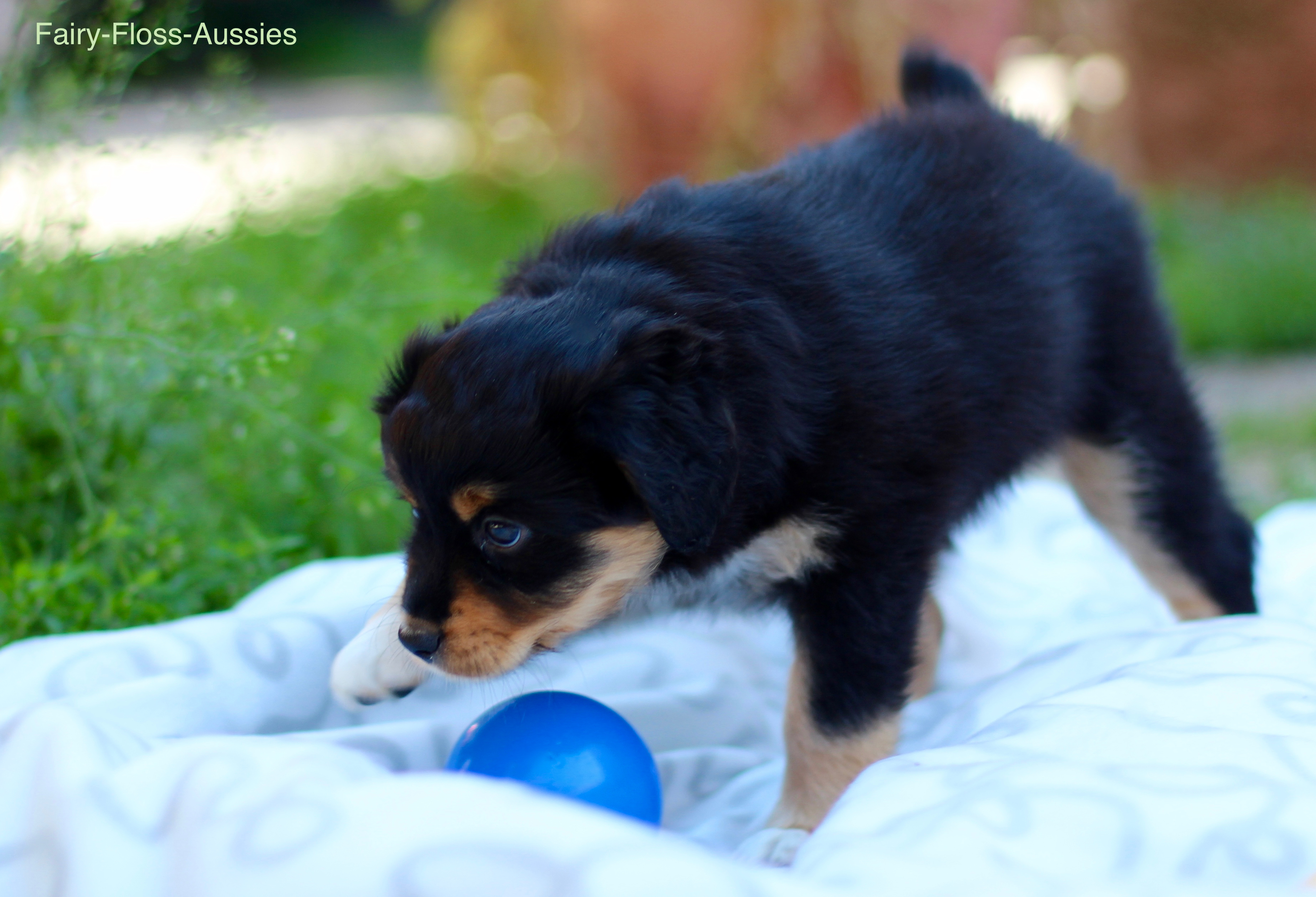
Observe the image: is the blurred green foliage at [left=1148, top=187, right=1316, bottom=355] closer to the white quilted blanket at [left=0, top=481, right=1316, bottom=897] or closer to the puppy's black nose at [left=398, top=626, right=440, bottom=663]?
the white quilted blanket at [left=0, top=481, right=1316, bottom=897]

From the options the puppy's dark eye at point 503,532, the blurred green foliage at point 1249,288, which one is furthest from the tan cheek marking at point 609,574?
the blurred green foliage at point 1249,288

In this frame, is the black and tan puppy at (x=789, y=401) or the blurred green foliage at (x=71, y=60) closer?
the black and tan puppy at (x=789, y=401)

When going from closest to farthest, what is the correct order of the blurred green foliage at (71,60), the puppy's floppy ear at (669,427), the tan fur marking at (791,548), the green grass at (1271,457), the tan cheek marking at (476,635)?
the puppy's floppy ear at (669,427) < the tan cheek marking at (476,635) < the tan fur marking at (791,548) < the blurred green foliage at (71,60) < the green grass at (1271,457)

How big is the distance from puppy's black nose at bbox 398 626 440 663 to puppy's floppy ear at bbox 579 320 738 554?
423 mm

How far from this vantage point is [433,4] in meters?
22.7

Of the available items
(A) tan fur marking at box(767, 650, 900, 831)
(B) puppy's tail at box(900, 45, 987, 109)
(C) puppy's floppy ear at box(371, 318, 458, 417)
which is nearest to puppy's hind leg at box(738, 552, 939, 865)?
(A) tan fur marking at box(767, 650, 900, 831)

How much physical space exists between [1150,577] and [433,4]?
22.3m

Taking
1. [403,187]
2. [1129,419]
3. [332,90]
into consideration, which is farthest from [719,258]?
[332,90]

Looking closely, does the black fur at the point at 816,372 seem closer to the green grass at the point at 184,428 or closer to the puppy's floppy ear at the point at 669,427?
the puppy's floppy ear at the point at 669,427

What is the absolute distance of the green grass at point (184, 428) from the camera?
9.54 ft

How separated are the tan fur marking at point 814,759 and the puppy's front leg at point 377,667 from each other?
0.73m

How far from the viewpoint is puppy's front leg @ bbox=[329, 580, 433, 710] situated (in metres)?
2.34

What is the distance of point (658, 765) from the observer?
8.17 feet

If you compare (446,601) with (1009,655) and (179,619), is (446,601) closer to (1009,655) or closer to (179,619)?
(179,619)
